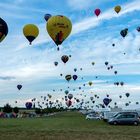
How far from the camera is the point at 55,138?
29.8 m

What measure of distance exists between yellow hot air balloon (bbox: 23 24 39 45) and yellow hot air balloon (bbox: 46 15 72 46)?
17.5 ft

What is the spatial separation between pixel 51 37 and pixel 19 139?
17754mm

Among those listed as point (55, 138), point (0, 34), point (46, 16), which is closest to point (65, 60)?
point (46, 16)

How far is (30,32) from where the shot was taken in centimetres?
5012

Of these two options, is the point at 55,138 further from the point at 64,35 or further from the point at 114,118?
the point at 114,118

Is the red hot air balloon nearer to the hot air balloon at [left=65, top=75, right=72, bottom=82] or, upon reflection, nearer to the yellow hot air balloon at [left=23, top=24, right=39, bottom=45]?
the yellow hot air balloon at [left=23, top=24, right=39, bottom=45]

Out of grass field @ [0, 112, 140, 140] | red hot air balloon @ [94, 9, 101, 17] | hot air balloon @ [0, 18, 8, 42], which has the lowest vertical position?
grass field @ [0, 112, 140, 140]

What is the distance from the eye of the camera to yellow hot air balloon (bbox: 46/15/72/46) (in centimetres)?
4394

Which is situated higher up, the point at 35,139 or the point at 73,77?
the point at 73,77

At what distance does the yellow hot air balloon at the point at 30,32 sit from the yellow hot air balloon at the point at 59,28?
5.32 m

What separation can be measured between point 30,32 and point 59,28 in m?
6.93

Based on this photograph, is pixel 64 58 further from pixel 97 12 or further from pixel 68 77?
pixel 68 77

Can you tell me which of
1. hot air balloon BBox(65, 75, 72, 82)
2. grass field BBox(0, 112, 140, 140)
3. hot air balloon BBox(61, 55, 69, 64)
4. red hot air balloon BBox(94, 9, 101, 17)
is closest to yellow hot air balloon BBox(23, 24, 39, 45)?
grass field BBox(0, 112, 140, 140)

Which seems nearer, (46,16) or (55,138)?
(55,138)
